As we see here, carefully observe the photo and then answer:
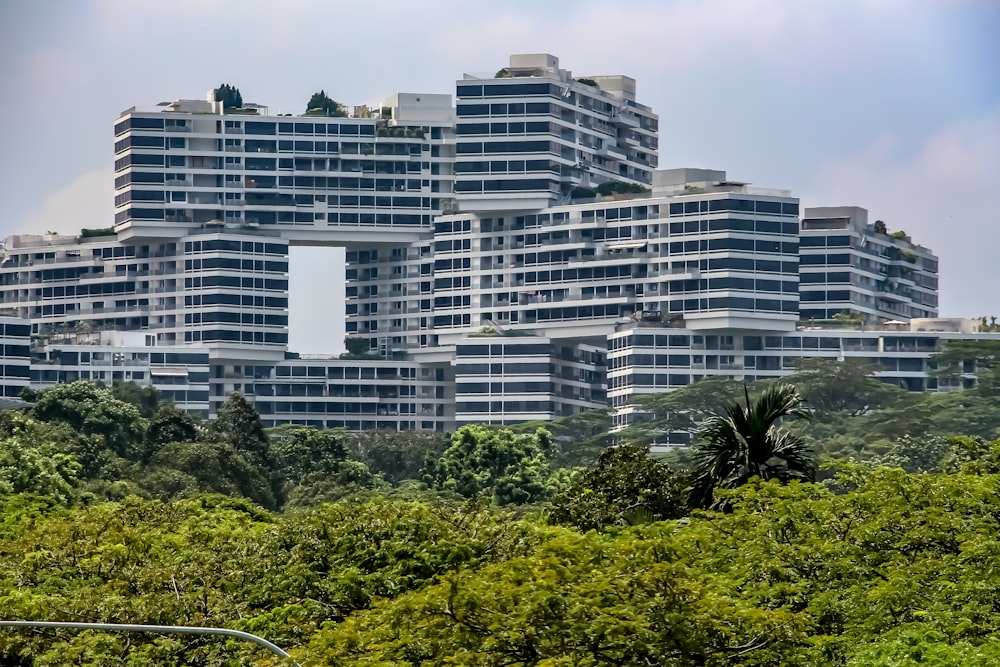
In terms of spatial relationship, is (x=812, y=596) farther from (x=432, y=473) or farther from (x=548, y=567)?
(x=432, y=473)

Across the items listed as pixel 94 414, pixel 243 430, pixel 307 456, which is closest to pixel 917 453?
pixel 307 456

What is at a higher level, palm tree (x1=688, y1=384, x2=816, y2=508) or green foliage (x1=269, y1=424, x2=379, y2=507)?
palm tree (x1=688, y1=384, x2=816, y2=508)

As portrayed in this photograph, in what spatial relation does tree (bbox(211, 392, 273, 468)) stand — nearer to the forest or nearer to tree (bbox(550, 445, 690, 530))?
the forest

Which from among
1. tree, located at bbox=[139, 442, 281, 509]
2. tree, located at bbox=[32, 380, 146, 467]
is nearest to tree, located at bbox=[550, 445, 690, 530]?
tree, located at bbox=[139, 442, 281, 509]

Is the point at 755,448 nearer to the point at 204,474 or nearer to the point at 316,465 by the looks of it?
the point at 204,474

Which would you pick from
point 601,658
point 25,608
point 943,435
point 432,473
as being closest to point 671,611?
point 601,658
